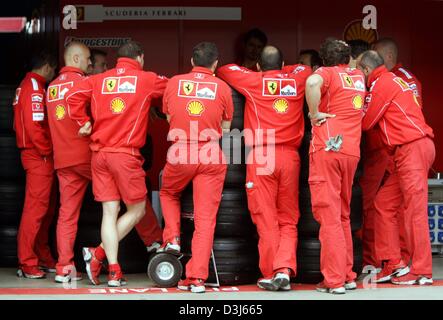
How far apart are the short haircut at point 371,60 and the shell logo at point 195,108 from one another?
5.54ft

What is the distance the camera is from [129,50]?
785cm

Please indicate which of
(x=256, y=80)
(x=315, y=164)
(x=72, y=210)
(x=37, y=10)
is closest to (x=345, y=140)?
(x=315, y=164)

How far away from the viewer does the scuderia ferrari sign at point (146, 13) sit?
10367mm

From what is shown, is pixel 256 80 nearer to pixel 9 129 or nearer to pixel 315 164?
pixel 315 164

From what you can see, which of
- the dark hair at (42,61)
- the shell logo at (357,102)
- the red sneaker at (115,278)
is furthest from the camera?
the dark hair at (42,61)

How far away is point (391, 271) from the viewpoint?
8.17m

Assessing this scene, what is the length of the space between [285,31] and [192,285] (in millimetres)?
4153

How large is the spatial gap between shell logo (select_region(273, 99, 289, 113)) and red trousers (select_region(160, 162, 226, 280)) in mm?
680

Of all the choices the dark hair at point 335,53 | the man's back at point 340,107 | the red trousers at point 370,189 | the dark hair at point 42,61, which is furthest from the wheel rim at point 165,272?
the dark hair at point 42,61

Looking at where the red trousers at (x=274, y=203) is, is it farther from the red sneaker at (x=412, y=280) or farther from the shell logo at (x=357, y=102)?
the red sneaker at (x=412, y=280)

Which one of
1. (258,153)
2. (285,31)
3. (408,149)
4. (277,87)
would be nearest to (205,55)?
(277,87)

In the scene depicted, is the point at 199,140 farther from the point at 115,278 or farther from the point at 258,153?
the point at 115,278

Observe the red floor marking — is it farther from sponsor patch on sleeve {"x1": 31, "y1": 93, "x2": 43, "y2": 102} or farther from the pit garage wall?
the pit garage wall

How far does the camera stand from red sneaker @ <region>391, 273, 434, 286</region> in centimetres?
795
